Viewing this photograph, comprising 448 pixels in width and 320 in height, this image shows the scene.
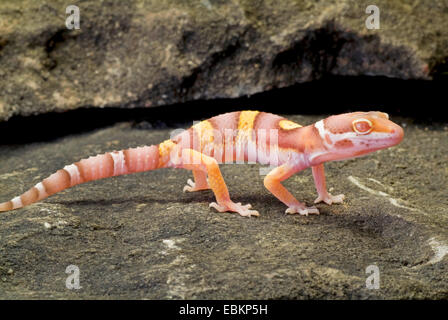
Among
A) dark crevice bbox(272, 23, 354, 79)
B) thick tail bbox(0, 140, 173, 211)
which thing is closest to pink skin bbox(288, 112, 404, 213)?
thick tail bbox(0, 140, 173, 211)

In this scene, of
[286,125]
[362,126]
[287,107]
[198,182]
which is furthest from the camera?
[287,107]

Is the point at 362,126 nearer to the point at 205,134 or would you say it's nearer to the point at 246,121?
the point at 246,121

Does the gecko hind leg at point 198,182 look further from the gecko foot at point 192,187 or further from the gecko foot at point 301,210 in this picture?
the gecko foot at point 301,210

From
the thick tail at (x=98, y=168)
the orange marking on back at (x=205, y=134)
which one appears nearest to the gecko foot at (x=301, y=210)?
the orange marking on back at (x=205, y=134)

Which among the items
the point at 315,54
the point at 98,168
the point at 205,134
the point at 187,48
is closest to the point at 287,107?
the point at 315,54

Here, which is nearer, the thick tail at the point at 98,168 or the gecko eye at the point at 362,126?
the gecko eye at the point at 362,126

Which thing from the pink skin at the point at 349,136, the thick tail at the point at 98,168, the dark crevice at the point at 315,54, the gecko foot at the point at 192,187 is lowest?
the gecko foot at the point at 192,187
